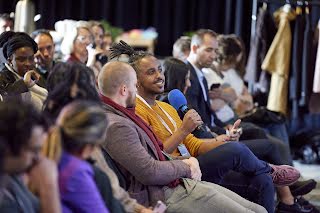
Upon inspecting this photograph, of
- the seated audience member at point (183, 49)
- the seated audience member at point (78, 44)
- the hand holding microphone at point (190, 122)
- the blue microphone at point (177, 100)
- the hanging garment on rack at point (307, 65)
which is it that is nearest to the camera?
the hand holding microphone at point (190, 122)

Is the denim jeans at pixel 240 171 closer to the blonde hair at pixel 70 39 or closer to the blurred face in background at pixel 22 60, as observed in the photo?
the blurred face in background at pixel 22 60

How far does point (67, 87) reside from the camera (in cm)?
253

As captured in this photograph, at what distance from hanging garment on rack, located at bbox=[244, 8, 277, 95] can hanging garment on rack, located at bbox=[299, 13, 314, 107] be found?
318 millimetres

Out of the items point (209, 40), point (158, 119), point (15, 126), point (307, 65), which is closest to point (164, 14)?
point (307, 65)

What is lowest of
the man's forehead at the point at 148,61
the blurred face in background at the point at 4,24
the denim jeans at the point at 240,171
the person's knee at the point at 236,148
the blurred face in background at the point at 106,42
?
the denim jeans at the point at 240,171

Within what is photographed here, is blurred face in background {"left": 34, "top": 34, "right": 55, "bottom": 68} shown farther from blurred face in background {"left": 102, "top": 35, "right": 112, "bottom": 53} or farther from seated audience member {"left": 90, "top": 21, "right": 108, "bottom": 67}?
blurred face in background {"left": 102, "top": 35, "right": 112, "bottom": 53}

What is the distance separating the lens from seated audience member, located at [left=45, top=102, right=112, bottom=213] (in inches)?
82.9

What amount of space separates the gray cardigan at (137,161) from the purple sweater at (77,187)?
0.78m

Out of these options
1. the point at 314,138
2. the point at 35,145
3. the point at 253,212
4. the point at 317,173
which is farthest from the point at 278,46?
the point at 35,145

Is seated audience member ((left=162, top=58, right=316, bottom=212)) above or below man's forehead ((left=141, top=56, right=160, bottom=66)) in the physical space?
below

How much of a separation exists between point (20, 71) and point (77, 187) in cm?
186

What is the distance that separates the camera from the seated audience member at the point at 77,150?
211cm

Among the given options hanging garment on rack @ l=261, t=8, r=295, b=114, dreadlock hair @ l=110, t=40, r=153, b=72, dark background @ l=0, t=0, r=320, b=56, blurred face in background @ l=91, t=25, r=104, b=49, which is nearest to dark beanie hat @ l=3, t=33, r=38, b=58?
dreadlock hair @ l=110, t=40, r=153, b=72

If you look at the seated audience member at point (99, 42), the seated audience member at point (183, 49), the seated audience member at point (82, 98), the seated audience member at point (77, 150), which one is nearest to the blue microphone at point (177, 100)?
the seated audience member at point (82, 98)
